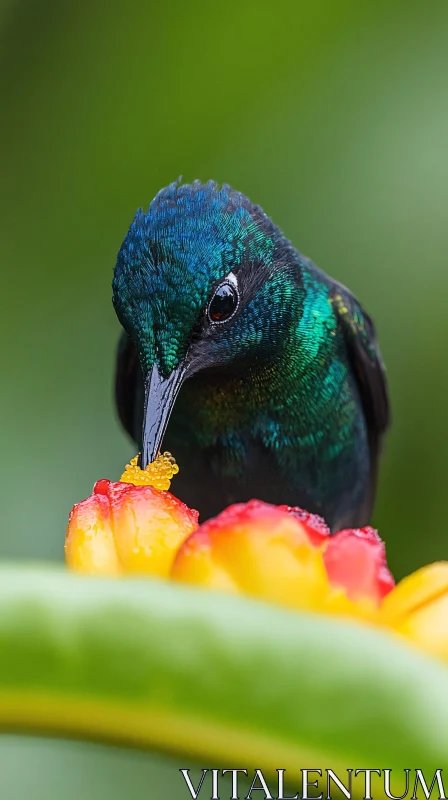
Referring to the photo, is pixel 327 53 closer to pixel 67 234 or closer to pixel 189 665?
pixel 67 234

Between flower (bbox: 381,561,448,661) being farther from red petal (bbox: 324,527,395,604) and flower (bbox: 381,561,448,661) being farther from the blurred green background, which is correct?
the blurred green background

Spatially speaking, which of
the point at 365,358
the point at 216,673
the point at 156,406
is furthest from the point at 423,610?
the point at 365,358

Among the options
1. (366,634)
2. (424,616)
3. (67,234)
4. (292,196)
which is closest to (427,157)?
(292,196)

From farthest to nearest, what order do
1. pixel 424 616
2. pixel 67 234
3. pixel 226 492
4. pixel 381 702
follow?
1. pixel 67 234
2. pixel 226 492
3. pixel 424 616
4. pixel 381 702

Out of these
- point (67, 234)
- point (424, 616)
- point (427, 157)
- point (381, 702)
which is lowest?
point (381, 702)

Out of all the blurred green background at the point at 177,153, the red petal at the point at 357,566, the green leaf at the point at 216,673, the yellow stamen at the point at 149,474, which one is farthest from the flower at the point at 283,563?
the blurred green background at the point at 177,153

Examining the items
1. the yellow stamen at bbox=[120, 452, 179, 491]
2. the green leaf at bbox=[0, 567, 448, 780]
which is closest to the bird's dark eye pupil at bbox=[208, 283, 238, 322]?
the yellow stamen at bbox=[120, 452, 179, 491]
